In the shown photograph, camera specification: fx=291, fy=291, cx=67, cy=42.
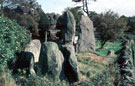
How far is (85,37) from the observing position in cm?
1966

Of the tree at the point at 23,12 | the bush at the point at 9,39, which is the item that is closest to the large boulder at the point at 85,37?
the bush at the point at 9,39

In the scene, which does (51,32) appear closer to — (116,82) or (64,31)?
(64,31)

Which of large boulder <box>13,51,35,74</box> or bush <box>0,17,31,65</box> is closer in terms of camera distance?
large boulder <box>13,51,35,74</box>

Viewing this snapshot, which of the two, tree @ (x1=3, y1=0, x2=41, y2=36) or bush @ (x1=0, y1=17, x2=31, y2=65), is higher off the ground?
tree @ (x1=3, y1=0, x2=41, y2=36)

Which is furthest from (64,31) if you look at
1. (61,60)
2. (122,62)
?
(122,62)

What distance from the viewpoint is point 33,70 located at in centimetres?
1072

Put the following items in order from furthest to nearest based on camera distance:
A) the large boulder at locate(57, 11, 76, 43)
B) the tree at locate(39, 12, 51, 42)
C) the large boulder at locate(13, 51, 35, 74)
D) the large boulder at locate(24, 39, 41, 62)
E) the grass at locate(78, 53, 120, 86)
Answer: the tree at locate(39, 12, 51, 42)
the large boulder at locate(24, 39, 41, 62)
the large boulder at locate(57, 11, 76, 43)
the large boulder at locate(13, 51, 35, 74)
the grass at locate(78, 53, 120, 86)

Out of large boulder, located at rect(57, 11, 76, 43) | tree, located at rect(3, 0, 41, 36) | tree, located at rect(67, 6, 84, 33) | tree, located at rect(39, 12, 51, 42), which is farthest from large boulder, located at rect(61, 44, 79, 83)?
tree, located at rect(67, 6, 84, 33)

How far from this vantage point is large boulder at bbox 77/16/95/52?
19.1 metres

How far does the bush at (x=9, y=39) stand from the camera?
38.5 ft

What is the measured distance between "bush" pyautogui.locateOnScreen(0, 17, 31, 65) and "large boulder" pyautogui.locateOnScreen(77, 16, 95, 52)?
19.3 ft

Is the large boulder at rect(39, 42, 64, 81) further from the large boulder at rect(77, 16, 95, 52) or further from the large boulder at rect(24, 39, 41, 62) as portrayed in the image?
the large boulder at rect(77, 16, 95, 52)


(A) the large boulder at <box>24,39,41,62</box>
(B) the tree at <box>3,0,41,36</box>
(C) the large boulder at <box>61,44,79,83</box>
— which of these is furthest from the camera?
(B) the tree at <box>3,0,41,36</box>

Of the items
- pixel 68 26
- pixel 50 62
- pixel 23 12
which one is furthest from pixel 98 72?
pixel 23 12
